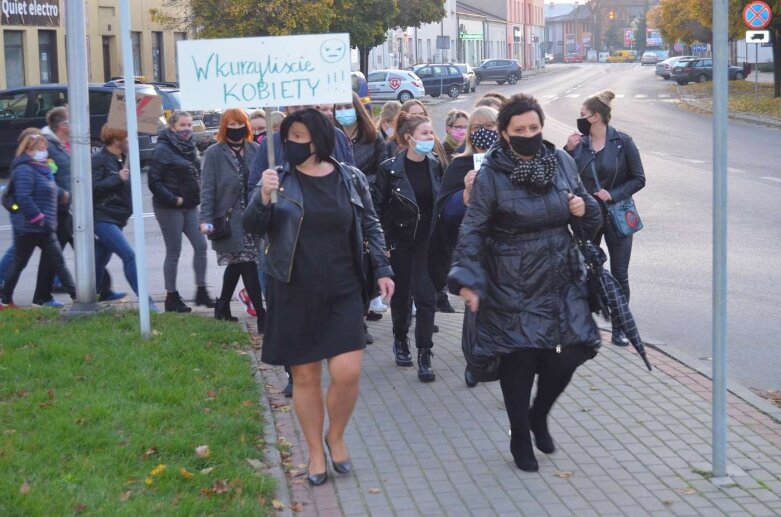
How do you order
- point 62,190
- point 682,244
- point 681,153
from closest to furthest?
point 62,190 < point 682,244 < point 681,153

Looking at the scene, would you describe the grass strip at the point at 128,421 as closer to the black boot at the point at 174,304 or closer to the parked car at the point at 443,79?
the black boot at the point at 174,304

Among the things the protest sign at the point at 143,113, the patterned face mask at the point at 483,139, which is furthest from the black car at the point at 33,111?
the patterned face mask at the point at 483,139

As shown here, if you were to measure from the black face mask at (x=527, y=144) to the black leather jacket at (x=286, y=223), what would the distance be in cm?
78

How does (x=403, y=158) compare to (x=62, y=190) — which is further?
(x=62, y=190)

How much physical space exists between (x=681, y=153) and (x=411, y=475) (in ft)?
67.5

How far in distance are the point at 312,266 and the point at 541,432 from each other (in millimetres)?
1473

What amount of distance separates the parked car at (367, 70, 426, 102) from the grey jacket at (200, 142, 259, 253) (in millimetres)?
40519

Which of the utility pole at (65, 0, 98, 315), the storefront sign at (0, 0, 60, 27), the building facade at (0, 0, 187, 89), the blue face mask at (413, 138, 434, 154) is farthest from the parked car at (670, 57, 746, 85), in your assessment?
the blue face mask at (413, 138, 434, 154)

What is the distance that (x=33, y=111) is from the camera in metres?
23.1

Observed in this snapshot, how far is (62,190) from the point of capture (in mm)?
9922

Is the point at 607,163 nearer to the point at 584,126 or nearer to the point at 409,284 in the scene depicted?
the point at 584,126

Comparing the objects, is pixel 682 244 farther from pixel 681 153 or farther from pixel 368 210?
pixel 681 153

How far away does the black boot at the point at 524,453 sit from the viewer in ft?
17.8

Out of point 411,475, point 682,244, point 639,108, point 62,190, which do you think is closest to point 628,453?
point 411,475
